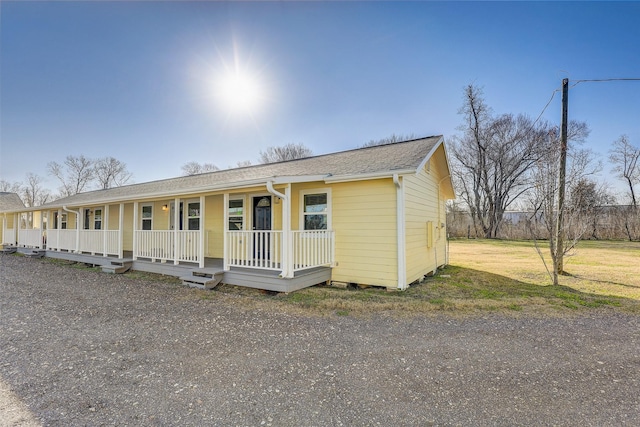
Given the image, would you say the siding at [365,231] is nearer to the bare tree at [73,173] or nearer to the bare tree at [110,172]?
the bare tree at [110,172]

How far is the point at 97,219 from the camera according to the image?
1413 cm

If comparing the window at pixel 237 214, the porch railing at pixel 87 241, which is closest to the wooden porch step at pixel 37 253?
the porch railing at pixel 87 241

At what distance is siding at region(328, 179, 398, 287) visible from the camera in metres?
6.79

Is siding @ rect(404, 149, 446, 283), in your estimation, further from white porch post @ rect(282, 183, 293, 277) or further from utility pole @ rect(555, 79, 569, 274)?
utility pole @ rect(555, 79, 569, 274)

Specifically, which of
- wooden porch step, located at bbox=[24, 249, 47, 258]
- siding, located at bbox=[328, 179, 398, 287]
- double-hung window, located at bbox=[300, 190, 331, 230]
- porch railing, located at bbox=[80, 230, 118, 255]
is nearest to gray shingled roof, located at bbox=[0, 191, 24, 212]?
wooden porch step, located at bbox=[24, 249, 47, 258]

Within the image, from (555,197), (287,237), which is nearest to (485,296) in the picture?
(555,197)

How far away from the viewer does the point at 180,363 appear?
3324 mm

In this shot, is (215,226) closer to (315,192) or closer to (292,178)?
(315,192)

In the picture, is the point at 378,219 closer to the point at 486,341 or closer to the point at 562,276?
the point at 486,341

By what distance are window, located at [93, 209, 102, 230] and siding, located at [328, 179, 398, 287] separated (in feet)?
42.0

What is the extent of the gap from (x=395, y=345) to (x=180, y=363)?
2.65 metres

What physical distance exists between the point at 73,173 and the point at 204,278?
143ft

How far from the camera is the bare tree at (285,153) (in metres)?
35.8

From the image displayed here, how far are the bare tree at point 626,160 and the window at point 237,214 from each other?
36.7 m
